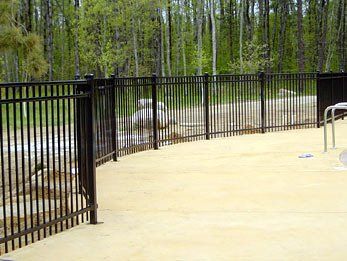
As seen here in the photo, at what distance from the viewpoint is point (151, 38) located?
51.0 m

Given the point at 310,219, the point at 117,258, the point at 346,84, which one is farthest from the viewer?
the point at 346,84

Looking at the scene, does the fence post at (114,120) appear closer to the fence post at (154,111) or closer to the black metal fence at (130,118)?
the black metal fence at (130,118)

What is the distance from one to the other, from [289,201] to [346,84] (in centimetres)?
1228

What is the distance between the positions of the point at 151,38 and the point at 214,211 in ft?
147

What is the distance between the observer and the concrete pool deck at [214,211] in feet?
17.9

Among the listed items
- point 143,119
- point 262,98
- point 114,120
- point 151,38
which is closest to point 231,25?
point 151,38

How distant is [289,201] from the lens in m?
7.42

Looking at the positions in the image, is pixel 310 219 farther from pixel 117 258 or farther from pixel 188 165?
pixel 188 165

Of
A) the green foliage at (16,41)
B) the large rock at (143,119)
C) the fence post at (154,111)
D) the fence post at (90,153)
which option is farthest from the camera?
the green foliage at (16,41)

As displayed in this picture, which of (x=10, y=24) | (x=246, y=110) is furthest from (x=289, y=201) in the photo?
(x=10, y=24)

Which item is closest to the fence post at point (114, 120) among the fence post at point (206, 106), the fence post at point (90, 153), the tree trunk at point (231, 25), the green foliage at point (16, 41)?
the fence post at point (206, 106)

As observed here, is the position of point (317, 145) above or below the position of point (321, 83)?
below

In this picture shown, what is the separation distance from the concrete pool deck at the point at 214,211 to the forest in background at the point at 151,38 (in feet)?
50.3

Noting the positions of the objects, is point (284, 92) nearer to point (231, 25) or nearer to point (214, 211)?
point (214, 211)
